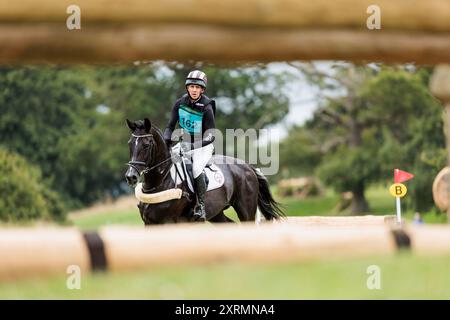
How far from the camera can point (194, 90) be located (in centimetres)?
529

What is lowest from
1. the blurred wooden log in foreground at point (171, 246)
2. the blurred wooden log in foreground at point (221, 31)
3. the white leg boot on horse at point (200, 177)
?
the white leg boot on horse at point (200, 177)

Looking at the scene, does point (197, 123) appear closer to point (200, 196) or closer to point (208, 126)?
point (208, 126)

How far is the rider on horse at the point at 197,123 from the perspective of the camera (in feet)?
17.3

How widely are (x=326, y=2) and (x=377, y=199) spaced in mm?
22020

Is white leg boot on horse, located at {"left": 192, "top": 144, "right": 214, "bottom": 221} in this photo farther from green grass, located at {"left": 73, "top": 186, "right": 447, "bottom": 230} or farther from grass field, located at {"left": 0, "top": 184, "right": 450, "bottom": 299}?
green grass, located at {"left": 73, "top": 186, "right": 447, "bottom": 230}

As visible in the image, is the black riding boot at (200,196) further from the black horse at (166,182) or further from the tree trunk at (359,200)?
the tree trunk at (359,200)

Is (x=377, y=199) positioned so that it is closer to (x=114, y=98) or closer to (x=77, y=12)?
(x=114, y=98)

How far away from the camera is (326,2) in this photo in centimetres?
144

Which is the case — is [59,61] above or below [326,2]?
below

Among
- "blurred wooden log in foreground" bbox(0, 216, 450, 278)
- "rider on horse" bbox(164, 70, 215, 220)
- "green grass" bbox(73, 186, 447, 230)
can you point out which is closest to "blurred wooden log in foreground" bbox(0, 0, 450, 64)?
"blurred wooden log in foreground" bbox(0, 216, 450, 278)

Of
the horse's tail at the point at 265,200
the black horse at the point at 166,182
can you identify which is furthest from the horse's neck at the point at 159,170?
the horse's tail at the point at 265,200

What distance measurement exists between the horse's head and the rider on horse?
0.59 ft

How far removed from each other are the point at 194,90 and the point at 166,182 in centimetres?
89
